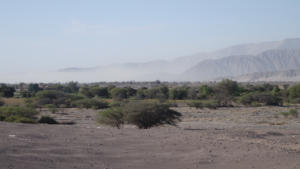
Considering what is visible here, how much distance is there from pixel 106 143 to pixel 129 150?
1880mm

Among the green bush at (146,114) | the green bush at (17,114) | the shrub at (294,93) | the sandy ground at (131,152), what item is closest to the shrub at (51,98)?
the green bush at (17,114)

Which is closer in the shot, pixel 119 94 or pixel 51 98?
pixel 51 98

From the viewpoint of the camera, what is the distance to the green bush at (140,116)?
1351 inches

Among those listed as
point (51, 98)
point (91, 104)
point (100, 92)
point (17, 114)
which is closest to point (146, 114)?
point (17, 114)

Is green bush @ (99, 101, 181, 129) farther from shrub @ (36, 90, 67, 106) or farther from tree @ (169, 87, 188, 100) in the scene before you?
tree @ (169, 87, 188, 100)

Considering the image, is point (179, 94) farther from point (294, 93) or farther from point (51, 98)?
point (51, 98)

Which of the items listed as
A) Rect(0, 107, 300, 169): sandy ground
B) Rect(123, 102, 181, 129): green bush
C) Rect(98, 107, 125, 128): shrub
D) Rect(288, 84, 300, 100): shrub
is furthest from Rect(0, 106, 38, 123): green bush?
Rect(288, 84, 300, 100): shrub

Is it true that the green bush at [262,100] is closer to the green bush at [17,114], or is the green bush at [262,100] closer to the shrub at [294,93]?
the shrub at [294,93]

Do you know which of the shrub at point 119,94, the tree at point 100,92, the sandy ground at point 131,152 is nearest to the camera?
the sandy ground at point 131,152

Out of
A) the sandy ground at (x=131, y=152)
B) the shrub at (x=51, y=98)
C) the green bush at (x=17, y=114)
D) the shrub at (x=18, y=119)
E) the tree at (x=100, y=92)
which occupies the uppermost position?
the tree at (x=100, y=92)

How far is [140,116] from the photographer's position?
113 feet

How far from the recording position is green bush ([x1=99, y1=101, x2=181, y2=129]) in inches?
1351

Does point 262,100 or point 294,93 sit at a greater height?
point 294,93

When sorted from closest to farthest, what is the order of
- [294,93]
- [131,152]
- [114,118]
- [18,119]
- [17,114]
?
[131,152]
[18,119]
[17,114]
[114,118]
[294,93]
